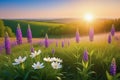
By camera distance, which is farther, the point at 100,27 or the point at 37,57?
the point at 100,27

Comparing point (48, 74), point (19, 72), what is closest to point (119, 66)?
point (48, 74)

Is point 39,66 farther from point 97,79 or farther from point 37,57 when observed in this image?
point 97,79

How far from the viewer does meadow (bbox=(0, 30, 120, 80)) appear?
18.9 feet

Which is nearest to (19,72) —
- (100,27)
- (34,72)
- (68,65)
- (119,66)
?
(34,72)

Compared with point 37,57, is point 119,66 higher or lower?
lower

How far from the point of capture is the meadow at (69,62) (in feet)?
18.9

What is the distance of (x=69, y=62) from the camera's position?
7047 mm

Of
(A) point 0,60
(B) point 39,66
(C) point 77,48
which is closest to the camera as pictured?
(B) point 39,66

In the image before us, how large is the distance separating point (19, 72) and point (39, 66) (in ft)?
1.67

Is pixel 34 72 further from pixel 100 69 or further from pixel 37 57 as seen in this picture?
pixel 100 69

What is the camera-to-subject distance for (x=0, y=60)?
292 inches

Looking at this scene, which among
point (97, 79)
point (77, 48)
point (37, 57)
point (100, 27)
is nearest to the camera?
point (37, 57)

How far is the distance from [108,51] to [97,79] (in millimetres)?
904

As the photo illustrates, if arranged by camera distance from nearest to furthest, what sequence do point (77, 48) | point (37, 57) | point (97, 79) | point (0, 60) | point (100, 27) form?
point (37, 57) → point (97, 79) → point (77, 48) → point (0, 60) → point (100, 27)
